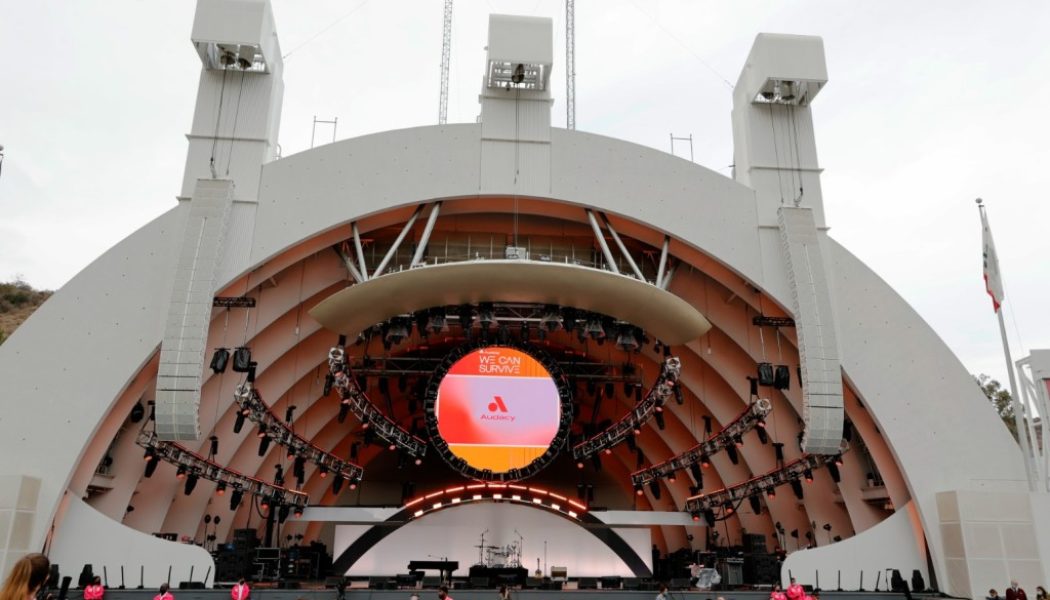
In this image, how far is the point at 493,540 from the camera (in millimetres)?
25031

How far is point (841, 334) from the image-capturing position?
61.9 feet

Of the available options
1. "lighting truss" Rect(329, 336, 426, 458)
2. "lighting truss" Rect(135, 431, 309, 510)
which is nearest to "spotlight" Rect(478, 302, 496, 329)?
"lighting truss" Rect(329, 336, 426, 458)

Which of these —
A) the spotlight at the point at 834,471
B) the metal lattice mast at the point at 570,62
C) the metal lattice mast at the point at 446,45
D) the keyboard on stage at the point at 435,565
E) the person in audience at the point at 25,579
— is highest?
the metal lattice mast at the point at 446,45

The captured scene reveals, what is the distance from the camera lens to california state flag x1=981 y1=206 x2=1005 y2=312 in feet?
58.1

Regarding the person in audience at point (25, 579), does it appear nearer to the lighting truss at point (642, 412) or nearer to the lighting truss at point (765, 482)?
the lighting truss at point (642, 412)

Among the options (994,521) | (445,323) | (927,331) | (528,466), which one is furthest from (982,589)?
(445,323)

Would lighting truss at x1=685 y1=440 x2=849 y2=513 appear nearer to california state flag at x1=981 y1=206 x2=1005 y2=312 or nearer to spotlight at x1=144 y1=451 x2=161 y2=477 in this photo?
california state flag at x1=981 y1=206 x2=1005 y2=312

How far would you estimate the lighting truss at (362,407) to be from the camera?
18.2 meters

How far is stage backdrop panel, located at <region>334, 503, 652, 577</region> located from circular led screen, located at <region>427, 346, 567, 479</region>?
560 centimetres

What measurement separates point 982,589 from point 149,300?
2147cm

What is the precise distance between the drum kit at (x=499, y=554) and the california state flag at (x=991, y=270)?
55.1 feet

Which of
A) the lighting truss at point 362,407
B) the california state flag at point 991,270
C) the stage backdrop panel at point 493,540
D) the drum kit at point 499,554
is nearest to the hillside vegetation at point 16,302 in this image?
the stage backdrop panel at point 493,540

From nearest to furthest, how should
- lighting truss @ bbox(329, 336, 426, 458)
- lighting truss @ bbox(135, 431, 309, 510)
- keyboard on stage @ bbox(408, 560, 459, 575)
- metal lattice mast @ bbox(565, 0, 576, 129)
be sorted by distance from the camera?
lighting truss @ bbox(135, 431, 309, 510)
lighting truss @ bbox(329, 336, 426, 458)
keyboard on stage @ bbox(408, 560, 459, 575)
metal lattice mast @ bbox(565, 0, 576, 129)

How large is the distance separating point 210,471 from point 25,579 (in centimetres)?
1783
